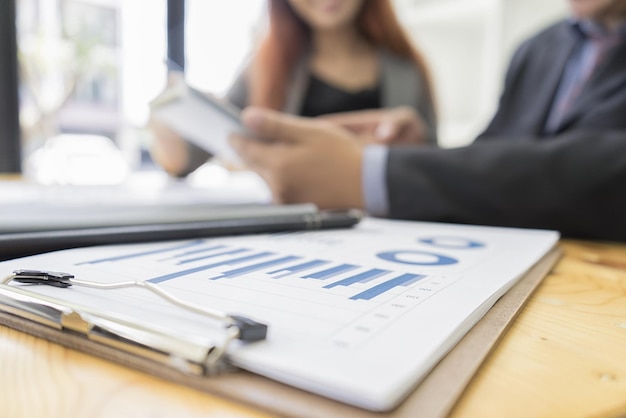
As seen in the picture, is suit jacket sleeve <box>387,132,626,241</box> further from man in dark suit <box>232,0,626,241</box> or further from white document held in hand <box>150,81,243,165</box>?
white document held in hand <box>150,81,243,165</box>

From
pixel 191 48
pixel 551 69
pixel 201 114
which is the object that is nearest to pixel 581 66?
pixel 551 69

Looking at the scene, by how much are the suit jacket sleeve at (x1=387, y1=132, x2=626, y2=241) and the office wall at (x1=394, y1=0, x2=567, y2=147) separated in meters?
1.28

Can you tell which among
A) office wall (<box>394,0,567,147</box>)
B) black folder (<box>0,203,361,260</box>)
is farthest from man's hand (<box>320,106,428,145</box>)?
office wall (<box>394,0,567,147</box>)

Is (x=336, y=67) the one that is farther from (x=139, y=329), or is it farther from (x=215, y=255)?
(x=139, y=329)

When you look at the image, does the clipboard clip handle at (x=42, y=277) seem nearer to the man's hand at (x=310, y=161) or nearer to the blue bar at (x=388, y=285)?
the blue bar at (x=388, y=285)

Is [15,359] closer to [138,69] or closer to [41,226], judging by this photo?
[41,226]

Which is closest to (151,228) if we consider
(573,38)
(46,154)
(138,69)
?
(573,38)

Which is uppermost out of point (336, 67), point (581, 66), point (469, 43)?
point (469, 43)

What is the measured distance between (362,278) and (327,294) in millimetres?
32

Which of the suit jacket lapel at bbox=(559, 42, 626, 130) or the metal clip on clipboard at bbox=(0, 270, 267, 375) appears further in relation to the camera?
the suit jacket lapel at bbox=(559, 42, 626, 130)

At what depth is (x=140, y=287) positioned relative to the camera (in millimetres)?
170

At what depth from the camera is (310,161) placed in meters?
0.49

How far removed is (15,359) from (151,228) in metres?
0.14

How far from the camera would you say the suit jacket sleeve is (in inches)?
15.7
